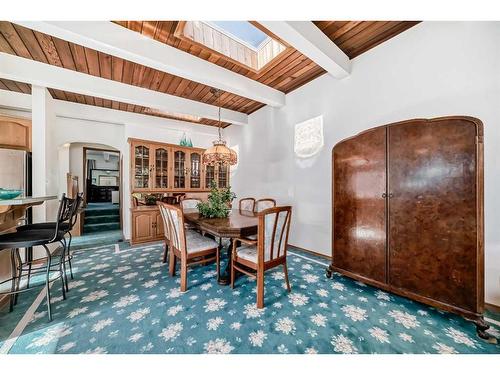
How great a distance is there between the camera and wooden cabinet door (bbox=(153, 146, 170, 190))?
396 centimetres

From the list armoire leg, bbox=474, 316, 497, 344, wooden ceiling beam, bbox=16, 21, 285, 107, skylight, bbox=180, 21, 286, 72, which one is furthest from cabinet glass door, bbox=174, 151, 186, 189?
armoire leg, bbox=474, 316, 497, 344

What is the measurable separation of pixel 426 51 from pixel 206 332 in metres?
3.38

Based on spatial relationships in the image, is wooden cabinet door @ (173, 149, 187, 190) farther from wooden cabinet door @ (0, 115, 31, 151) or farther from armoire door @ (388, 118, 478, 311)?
armoire door @ (388, 118, 478, 311)

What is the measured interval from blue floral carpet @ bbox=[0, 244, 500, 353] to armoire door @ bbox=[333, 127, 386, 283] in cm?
35

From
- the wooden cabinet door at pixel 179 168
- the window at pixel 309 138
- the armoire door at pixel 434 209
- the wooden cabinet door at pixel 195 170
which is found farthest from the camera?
the wooden cabinet door at pixel 195 170

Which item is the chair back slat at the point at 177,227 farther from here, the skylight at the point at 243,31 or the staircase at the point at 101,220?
the staircase at the point at 101,220

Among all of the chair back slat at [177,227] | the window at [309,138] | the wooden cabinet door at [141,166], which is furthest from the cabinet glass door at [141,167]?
the window at [309,138]

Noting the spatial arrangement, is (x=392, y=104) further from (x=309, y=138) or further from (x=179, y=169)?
(x=179, y=169)

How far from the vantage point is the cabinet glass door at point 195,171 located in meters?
4.46

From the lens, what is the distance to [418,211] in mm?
1623

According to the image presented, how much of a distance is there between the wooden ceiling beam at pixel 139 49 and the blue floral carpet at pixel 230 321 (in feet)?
8.19
